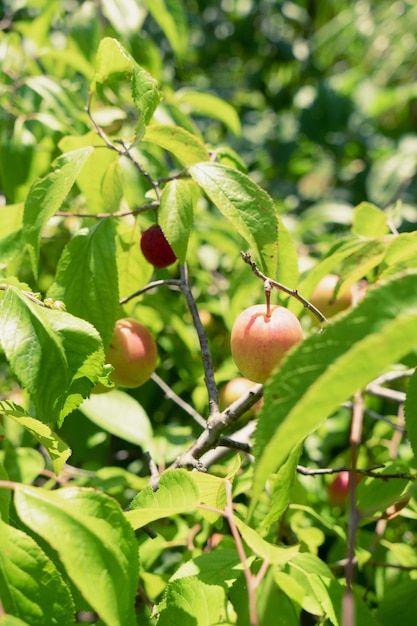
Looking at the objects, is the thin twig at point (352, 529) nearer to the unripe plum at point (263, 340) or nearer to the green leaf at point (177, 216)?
the unripe plum at point (263, 340)

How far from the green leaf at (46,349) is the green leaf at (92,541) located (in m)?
0.14

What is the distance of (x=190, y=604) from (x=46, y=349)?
1.11ft

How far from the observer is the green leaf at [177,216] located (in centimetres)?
87

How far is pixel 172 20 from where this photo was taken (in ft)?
6.34

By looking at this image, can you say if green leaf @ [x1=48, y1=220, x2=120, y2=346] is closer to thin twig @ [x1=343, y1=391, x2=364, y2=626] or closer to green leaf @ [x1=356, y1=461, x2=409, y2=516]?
thin twig @ [x1=343, y1=391, x2=364, y2=626]

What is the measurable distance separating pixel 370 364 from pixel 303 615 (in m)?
0.91

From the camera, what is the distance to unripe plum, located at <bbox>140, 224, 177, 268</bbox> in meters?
1.04

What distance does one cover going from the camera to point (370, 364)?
491 mm

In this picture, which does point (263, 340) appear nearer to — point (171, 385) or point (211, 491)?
point (211, 491)

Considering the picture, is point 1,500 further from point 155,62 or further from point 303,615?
point 155,62

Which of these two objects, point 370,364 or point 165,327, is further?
point 165,327

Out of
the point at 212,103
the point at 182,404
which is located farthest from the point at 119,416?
the point at 212,103

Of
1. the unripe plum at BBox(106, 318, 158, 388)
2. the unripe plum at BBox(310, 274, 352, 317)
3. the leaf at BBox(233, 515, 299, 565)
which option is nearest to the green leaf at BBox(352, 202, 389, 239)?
the unripe plum at BBox(310, 274, 352, 317)

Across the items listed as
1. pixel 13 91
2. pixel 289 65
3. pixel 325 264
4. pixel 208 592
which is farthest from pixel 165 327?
pixel 289 65
